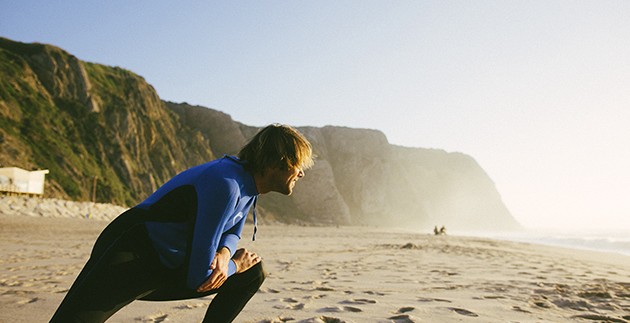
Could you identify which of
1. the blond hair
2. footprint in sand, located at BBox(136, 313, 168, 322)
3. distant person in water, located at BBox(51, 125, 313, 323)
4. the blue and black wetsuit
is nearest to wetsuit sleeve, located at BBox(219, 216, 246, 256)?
distant person in water, located at BBox(51, 125, 313, 323)

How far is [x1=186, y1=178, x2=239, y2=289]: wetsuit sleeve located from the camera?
6.16 ft

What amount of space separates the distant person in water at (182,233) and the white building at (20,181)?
30.7 m

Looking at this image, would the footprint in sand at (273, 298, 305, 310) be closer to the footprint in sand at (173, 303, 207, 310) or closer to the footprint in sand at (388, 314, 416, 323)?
the footprint in sand at (173, 303, 207, 310)

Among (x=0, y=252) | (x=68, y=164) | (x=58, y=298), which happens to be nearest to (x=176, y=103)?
(x=68, y=164)

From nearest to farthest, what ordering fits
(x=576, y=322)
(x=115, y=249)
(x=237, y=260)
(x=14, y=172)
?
(x=115, y=249)
(x=237, y=260)
(x=576, y=322)
(x=14, y=172)

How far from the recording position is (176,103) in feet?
210

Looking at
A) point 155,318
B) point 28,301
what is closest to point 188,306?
point 155,318

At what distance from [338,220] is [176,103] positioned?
31946 mm

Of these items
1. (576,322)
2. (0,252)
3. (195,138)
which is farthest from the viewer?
(195,138)

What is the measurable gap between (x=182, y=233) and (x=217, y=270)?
26 centimetres

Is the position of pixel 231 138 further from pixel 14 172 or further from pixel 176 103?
pixel 14 172

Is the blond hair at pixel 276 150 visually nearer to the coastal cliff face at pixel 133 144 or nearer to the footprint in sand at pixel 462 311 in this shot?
the footprint in sand at pixel 462 311

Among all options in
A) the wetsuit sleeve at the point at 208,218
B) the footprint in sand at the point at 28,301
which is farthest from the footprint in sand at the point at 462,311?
the footprint in sand at the point at 28,301

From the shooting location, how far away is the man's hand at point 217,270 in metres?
2.05
